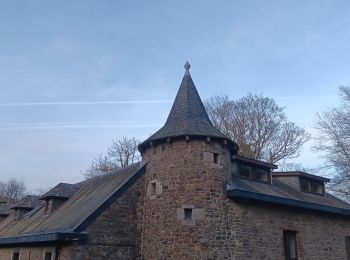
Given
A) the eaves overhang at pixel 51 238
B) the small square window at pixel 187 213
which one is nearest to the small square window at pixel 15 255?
the eaves overhang at pixel 51 238

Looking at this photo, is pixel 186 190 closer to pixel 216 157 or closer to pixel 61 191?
pixel 216 157

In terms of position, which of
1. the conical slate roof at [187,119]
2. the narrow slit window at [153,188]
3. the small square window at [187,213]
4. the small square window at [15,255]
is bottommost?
the small square window at [15,255]

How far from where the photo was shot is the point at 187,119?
45.9 feet

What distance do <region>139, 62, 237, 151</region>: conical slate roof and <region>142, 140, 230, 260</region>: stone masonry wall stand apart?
0.36 m

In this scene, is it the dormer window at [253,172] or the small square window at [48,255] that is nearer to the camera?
the small square window at [48,255]

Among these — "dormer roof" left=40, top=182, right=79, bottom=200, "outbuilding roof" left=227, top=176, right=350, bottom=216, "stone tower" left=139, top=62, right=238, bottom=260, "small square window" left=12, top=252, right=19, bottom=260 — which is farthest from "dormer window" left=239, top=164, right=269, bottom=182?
"small square window" left=12, top=252, right=19, bottom=260

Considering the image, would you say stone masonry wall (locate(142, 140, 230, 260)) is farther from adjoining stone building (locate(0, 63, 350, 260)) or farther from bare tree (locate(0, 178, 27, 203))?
bare tree (locate(0, 178, 27, 203))

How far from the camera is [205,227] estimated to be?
12.1m

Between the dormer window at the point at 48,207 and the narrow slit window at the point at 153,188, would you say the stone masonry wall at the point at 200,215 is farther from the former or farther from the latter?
the dormer window at the point at 48,207

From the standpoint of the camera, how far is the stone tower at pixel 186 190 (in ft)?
39.4

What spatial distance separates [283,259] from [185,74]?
27.0 feet

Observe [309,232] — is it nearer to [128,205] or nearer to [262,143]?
[128,205]

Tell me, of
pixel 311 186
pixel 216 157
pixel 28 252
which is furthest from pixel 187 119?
pixel 311 186

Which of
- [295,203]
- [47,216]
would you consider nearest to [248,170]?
[295,203]
